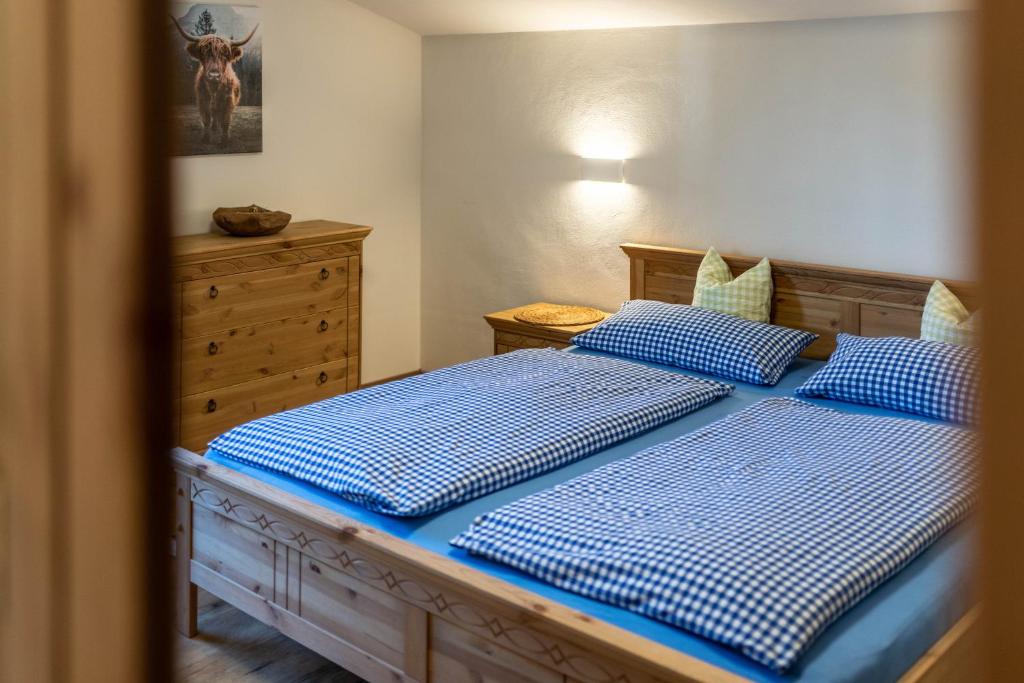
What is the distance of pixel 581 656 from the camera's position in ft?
6.69

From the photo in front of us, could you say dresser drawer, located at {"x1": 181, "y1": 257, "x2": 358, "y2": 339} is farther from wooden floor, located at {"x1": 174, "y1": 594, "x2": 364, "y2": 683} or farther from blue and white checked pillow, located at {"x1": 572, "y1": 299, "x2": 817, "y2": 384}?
wooden floor, located at {"x1": 174, "y1": 594, "x2": 364, "y2": 683}

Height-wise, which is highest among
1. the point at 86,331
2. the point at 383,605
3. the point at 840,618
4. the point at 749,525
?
the point at 86,331

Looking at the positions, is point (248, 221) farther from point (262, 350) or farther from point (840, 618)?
point (840, 618)

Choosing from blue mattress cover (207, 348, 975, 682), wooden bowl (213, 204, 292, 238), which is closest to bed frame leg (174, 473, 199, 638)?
blue mattress cover (207, 348, 975, 682)

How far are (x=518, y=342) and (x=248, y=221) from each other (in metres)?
1.19

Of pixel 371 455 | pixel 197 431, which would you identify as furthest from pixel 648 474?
pixel 197 431

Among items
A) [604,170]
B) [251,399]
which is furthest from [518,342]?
[251,399]

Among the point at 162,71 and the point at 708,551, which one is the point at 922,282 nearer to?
the point at 708,551

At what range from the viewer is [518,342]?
4.53 m

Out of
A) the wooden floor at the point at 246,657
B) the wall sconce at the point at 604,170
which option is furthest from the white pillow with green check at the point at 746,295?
the wooden floor at the point at 246,657

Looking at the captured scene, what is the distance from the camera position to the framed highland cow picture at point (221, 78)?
4289 millimetres

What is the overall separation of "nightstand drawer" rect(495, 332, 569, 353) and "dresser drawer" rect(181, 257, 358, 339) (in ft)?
2.24

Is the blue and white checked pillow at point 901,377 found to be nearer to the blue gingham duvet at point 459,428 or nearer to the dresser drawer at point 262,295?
the blue gingham duvet at point 459,428

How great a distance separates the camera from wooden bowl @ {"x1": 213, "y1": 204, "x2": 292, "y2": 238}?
426cm
